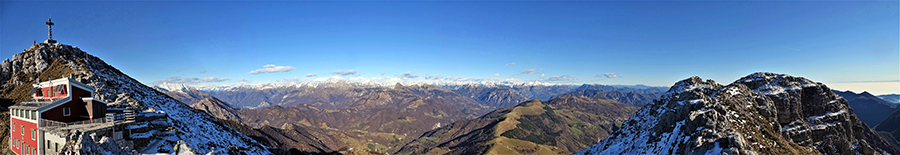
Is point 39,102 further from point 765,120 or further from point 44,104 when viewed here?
point 765,120

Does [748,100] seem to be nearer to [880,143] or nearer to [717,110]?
[717,110]

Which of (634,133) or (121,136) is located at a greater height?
(121,136)

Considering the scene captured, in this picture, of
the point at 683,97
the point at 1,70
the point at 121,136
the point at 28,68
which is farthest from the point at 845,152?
the point at 1,70

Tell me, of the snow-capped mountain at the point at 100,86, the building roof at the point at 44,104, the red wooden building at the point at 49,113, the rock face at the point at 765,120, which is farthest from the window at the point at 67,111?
the rock face at the point at 765,120

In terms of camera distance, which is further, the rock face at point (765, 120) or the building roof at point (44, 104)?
the rock face at point (765, 120)

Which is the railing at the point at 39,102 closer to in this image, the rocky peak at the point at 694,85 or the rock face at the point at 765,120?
the rock face at the point at 765,120

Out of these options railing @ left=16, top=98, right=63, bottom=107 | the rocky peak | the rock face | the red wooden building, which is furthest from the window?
the rocky peak
